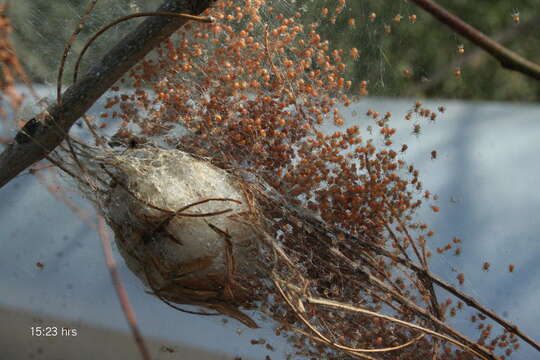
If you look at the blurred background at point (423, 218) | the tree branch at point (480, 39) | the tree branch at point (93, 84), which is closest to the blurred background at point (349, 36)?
the blurred background at point (423, 218)

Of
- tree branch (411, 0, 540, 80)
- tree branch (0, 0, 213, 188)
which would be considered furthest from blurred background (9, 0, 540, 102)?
tree branch (411, 0, 540, 80)

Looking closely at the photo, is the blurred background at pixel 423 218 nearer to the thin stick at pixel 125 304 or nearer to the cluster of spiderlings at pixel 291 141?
the cluster of spiderlings at pixel 291 141

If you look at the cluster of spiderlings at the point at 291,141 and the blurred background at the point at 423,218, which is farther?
the blurred background at the point at 423,218

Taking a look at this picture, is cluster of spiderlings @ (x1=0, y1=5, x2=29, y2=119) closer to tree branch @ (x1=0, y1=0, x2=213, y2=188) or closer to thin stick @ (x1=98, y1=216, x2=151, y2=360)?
tree branch @ (x1=0, y1=0, x2=213, y2=188)

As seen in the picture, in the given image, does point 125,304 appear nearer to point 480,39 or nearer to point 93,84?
point 480,39

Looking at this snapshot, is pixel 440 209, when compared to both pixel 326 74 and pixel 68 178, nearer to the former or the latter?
pixel 326 74

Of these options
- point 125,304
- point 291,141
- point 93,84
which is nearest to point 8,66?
point 93,84

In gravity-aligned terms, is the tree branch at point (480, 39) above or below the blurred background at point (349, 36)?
below

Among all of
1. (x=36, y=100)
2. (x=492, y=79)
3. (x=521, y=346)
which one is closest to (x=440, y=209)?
(x=521, y=346)

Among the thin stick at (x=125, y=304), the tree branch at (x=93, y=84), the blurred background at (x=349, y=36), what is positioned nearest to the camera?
the thin stick at (x=125, y=304)

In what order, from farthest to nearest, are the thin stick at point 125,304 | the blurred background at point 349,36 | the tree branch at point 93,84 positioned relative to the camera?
1. the blurred background at point 349,36
2. the tree branch at point 93,84
3. the thin stick at point 125,304
